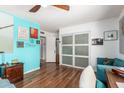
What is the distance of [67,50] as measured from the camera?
5730 mm

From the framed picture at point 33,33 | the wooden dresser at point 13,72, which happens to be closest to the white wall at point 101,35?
the framed picture at point 33,33

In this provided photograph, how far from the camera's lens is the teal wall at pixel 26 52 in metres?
3.66

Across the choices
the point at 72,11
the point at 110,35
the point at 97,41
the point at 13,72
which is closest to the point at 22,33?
the point at 13,72

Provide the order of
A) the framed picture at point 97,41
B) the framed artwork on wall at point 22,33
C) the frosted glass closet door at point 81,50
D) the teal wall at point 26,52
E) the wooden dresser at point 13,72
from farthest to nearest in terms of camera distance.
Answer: the frosted glass closet door at point 81,50
the framed picture at point 97,41
the framed artwork on wall at point 22,33
the teal wall at point 26,52
the wooden dresser at point 13,72

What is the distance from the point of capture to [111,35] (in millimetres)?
4094

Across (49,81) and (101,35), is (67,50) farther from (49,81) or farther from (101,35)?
(49,81)

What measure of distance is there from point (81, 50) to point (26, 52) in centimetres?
258

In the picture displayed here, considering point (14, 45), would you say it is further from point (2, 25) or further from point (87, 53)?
point (87, 53)

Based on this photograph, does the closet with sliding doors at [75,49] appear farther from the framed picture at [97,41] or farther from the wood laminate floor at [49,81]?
the wood laminate floor at [49,81]

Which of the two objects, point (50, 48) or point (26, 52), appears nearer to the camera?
point (26, 52)

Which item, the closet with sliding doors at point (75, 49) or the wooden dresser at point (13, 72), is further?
the closet with sliding doors at point (75, 49)

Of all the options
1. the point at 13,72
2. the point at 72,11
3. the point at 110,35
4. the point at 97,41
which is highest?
the point at 72,11

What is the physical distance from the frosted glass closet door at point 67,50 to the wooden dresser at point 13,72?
2848 mm
